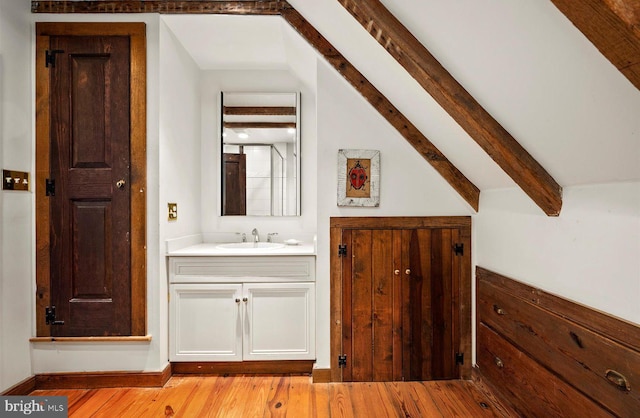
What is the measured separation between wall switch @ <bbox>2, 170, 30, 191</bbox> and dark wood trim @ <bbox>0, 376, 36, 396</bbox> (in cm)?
119

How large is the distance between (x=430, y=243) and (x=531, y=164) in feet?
3.05

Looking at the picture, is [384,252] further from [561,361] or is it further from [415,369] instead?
[561,361]

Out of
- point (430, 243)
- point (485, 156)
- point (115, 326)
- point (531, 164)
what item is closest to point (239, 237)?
point (115, 326)

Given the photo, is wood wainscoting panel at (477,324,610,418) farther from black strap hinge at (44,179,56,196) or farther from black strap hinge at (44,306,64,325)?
black strap hinge at (44,179,56,196)

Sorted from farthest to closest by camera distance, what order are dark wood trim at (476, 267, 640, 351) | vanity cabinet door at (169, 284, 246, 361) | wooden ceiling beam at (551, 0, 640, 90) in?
vanity cabinet door at (169, 284, 246, 361), dark wood trim at (476, 267, 640, 351), wooden ceiling beam at (551, 0, 640, 90)

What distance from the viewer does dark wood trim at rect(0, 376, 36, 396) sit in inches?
79.9

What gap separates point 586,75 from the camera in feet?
3.32

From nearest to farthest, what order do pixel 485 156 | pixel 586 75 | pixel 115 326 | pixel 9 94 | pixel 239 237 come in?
pixel 586 75 < pixel 485 156 < pixel 9 94 < pixel 115 326 < pixel 239 237

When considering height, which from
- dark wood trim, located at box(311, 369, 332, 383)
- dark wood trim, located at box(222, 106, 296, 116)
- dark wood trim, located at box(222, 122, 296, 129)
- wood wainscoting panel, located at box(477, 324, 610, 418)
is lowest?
dark wood trim, located at box(311, 369, 332, 383)

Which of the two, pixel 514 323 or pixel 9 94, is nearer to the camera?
pixel 514 323

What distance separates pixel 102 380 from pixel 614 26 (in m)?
2.92

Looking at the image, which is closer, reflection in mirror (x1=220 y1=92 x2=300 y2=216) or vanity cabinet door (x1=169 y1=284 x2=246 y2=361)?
vanity cabinet door (x1=169 y1=284 x2=246 y2=361)

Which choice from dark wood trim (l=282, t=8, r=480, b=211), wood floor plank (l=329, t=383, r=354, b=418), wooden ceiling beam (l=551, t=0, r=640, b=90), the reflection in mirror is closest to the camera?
wooden ceiling beam (l=551, t=0, r=640, b=90)

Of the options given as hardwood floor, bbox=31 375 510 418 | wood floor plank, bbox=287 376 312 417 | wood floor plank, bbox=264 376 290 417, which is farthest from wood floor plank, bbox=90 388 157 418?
wood floor plank, bbox=287 376 312 417
